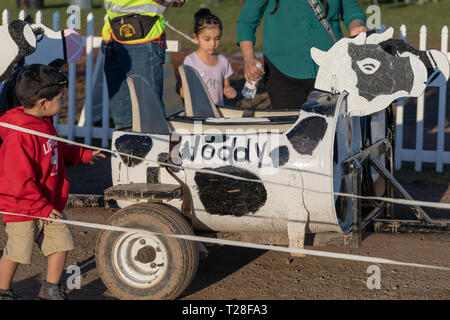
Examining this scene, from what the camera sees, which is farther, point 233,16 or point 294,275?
point 233,16

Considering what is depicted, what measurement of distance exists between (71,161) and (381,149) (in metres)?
2.15

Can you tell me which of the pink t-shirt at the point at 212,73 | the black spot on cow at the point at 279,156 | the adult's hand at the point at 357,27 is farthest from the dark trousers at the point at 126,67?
the black spot on cow at the point at 279,156

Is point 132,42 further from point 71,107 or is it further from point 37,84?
point 71,107

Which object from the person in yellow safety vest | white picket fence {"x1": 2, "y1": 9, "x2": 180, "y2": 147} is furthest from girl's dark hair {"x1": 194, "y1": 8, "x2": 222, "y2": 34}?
white picket fence {"x1": 2, "y1": 9, "x2": 180, "y2": 147}

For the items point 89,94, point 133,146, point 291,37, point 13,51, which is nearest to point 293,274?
point 133,146

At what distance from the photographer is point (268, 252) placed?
5.19 metres

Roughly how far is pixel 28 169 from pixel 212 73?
3.23 m

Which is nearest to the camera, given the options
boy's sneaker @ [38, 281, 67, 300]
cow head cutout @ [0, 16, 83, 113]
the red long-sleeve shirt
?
the red long-sleeve shirt

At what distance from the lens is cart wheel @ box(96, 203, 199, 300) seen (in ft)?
13.6

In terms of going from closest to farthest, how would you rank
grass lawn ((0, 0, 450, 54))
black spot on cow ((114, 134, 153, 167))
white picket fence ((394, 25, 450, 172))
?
black spot on cow ((114, 134, 153, 167)) < white picket fence ((394, 25, 450, 172)) < grass lawn ((0, 0, 450, 54))

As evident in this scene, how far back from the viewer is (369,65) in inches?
182

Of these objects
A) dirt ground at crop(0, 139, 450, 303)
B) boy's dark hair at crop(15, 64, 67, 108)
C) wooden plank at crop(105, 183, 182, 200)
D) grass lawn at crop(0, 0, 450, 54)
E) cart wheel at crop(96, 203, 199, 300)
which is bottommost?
dirt ground at crop(0, 139, 450, 303)

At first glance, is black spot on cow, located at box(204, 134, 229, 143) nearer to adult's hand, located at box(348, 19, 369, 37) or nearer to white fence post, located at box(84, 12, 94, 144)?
adult's hand, located at box(348, 19, 369, 37)
